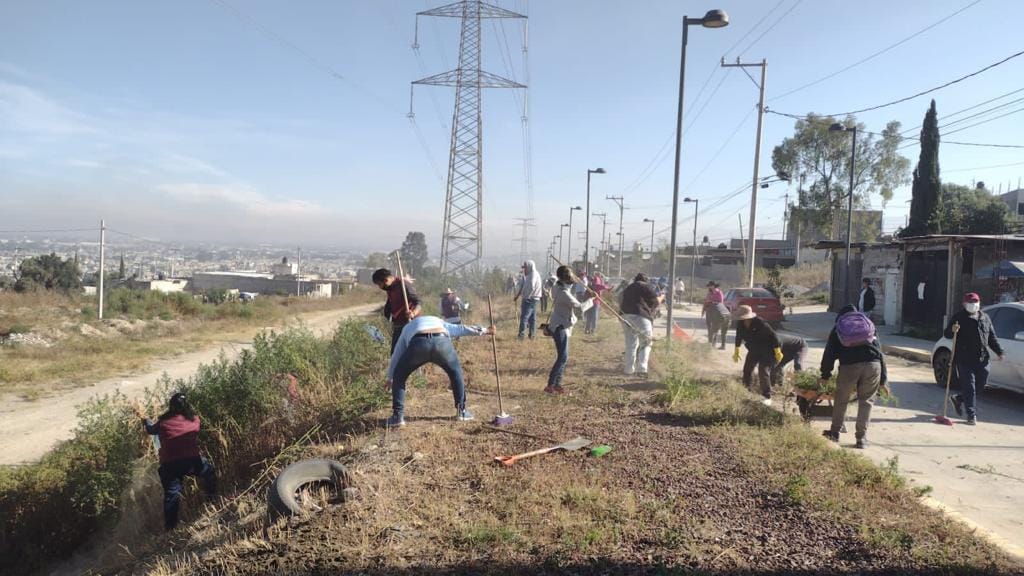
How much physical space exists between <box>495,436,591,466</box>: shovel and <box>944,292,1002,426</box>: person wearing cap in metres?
5.62

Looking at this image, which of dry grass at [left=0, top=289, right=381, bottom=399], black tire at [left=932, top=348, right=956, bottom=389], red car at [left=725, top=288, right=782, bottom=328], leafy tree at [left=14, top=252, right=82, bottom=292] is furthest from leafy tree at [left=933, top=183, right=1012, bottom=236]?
leafy tree at [left=14, top=252, right=82, bottom=292]

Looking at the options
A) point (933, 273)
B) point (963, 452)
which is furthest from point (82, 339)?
point (933, 273)

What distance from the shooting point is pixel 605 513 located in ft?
14.3

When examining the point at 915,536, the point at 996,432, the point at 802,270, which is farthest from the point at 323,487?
the point at 802,270

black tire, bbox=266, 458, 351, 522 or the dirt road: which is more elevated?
black tire, bbox=266, 458, 351, 522

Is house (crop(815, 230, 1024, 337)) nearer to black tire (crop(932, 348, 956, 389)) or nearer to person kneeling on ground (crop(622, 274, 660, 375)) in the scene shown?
black tire (crop(932, 348, 956, 389))

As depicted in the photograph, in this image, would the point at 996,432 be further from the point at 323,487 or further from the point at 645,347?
the point at 323,487

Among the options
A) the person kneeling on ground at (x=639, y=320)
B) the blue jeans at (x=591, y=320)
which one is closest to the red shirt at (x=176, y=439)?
the person kneeling on ground at (x=639, y=320)

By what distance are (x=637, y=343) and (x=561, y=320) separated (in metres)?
1.73

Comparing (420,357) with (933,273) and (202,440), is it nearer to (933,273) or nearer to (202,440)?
(202,440)

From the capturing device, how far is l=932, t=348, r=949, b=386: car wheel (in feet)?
34.8

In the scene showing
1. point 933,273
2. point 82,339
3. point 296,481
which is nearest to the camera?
point 296,481

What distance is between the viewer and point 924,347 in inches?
685

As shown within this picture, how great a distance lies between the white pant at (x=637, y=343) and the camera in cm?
977
